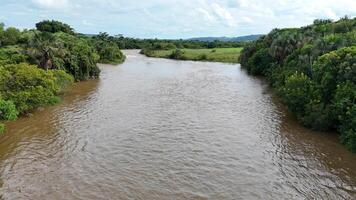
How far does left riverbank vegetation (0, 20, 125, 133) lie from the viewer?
32.5m

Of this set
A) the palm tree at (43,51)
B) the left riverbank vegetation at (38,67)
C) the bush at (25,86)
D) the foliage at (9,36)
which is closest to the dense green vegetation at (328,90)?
the bush at (25,86)

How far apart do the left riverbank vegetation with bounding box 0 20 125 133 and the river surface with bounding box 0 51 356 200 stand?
1.64 meters

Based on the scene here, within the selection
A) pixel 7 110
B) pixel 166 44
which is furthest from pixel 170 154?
pixel 166 44

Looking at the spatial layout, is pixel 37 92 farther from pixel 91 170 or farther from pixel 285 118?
pixel 285 118

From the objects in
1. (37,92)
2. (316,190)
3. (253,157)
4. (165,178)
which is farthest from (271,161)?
(37,92)

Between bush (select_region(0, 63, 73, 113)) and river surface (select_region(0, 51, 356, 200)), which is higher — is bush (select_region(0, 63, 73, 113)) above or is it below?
above

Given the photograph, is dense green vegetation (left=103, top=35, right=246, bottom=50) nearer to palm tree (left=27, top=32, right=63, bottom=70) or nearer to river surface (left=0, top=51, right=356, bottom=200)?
palm tree (left=27, top=32, right=63, bottom=70)

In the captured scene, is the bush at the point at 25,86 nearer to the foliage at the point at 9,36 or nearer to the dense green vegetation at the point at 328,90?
the dense green vegetation at the point at 328,90

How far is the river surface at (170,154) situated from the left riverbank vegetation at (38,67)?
1637 mm

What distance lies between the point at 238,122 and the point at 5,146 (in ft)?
63.0

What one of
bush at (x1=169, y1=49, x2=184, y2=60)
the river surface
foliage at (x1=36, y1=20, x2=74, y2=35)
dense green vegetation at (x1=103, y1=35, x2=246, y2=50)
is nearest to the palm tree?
the river surface

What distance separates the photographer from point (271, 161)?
23.9m

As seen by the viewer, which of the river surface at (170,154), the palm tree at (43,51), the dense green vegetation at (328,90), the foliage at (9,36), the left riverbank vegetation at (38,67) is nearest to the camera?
the river surface at (170,154)

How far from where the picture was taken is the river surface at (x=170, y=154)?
64.8 feet
